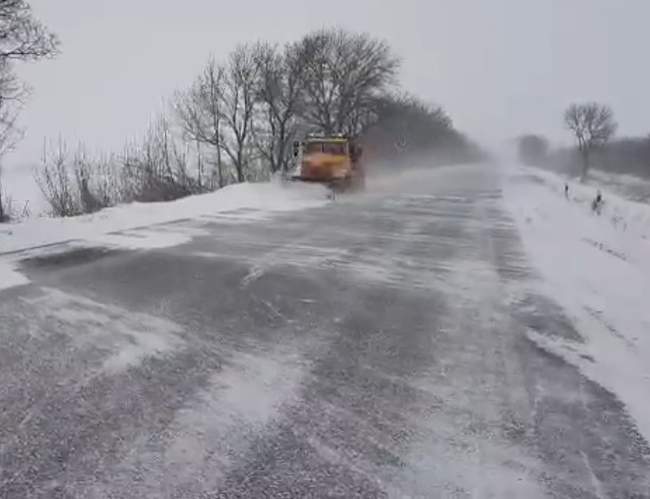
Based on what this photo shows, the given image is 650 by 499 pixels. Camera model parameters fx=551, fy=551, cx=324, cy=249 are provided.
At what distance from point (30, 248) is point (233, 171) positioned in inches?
1402

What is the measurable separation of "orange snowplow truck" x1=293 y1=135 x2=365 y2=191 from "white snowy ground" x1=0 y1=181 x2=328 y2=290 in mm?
2831

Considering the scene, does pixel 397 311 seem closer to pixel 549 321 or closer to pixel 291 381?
pixel 549 321

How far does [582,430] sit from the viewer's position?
10.6 ft

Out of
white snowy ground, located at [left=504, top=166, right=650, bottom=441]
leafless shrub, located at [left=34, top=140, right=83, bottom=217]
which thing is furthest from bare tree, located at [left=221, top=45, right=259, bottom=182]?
white snowy ground, located at [left=504, top=166, right=650, bottom=441]

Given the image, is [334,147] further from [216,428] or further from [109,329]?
[216,428]

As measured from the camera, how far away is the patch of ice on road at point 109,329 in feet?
13.9

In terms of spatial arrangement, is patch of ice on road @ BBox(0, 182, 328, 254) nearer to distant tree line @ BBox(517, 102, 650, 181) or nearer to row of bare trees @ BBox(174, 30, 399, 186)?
row of bare trees @ BBox(174, 30, 399, 186)

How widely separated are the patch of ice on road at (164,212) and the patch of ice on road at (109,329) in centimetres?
371

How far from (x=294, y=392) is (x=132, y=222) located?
9.54 metres

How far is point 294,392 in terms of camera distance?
12.0ft

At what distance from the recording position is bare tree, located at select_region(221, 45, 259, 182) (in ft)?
122

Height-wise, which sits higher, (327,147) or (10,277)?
(327,147)

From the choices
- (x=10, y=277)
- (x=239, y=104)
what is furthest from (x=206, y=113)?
(x=10, y=277)

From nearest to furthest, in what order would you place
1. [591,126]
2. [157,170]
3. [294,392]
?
1. [294,392]
2. [157,170]
3. [591,126]
